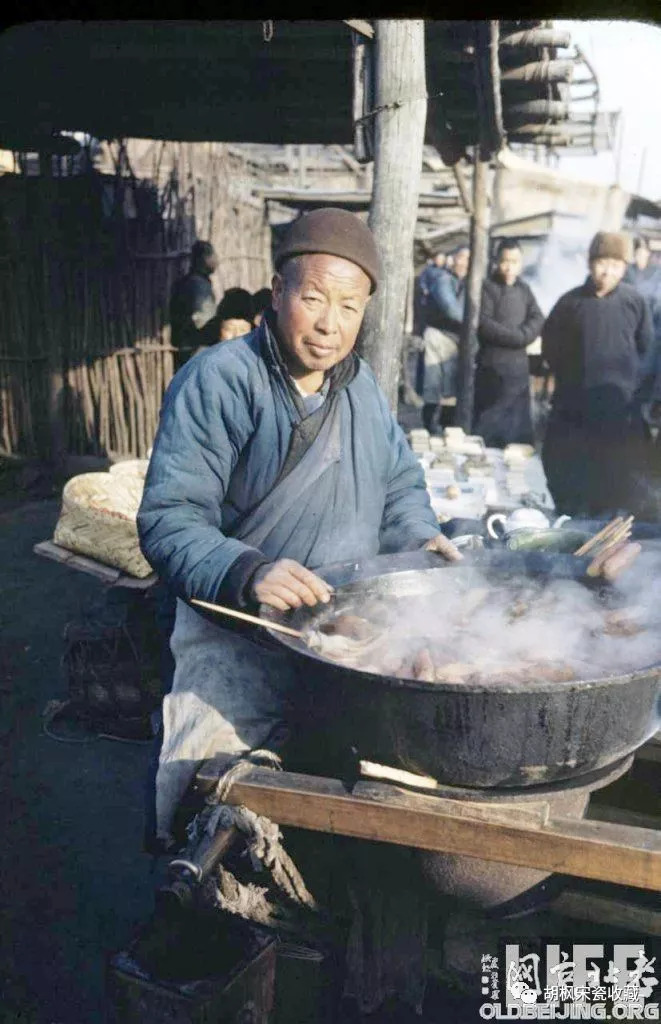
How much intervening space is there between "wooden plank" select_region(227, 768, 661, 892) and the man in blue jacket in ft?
1.35

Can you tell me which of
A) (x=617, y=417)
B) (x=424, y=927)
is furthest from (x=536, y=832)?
(x=617, y=417)

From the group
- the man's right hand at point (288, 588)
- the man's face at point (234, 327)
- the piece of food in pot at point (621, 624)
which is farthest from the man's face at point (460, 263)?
the man's right hand at point (288, 588)

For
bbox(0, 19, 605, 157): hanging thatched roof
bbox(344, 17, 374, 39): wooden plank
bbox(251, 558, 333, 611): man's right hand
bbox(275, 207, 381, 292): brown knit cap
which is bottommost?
bbox(251, 558, 333, 611): man's right hand

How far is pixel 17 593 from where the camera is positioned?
664 centimetres

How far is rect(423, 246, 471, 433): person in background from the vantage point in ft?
38.0

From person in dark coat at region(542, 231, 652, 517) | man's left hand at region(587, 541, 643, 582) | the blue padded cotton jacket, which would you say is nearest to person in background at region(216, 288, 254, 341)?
person in dark coat at region(542, 231, 652, 517)

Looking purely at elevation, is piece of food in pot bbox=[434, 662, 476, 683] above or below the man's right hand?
below

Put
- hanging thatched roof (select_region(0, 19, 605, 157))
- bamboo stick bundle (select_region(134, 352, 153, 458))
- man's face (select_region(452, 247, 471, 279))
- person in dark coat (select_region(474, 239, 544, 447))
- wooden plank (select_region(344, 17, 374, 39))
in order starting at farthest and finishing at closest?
man's face (select_region(452, 247, 471, 279))
bamboo stick bundle (select_region(134, 352, 153, 458))
person in dark coat (select_region(474, 239, 544, 447))
hanging thatched roof (select_region(0, 19, 605, 157))
wooden plank (select_region(344, 17, 374, 39))

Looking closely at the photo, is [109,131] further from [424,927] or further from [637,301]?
[424,927]

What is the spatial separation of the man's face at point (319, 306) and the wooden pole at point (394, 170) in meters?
1.49

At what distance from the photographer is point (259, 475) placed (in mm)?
2760

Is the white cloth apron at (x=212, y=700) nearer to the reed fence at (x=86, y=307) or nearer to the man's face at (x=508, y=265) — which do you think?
the man's face at (x=508, y=265)

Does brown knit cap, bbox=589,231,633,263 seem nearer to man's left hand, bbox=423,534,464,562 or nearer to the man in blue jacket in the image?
the man in blue jacket

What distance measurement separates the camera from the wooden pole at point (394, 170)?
13.1 feet
